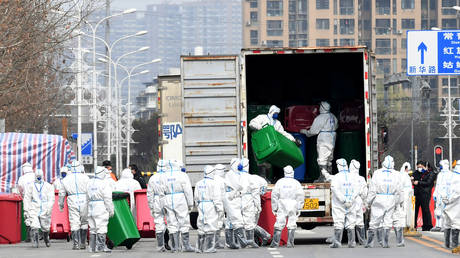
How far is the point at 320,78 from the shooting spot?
2536 centimetres

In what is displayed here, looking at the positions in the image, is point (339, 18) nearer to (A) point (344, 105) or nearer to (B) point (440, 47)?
(B) point (440, 47)

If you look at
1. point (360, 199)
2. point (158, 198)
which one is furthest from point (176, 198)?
point (360, 199)

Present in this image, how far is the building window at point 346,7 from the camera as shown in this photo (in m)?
107

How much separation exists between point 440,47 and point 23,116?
17.8 m

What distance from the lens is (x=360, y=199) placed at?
21.0m

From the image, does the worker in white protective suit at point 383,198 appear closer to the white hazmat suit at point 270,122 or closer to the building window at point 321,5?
the white hazmat suit at point 270,122

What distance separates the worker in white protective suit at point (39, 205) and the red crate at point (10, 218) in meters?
1.18

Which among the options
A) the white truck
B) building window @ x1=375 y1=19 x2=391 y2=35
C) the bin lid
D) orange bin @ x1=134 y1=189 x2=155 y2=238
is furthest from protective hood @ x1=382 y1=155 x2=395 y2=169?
building window @ x1=375 y1=19 x2=391 y2=35

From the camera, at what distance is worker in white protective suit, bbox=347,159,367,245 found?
68.4ft

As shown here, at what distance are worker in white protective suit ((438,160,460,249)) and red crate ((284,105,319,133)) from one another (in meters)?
4.57

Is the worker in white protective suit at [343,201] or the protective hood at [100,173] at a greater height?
the protective hood at [100,173]

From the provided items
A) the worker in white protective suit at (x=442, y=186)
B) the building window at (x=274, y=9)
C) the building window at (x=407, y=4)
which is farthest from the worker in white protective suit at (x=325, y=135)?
the building window at (x=274, y=9)

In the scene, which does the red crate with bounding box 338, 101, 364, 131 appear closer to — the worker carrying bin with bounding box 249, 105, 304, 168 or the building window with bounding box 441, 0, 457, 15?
the worker carrying bin with bounding box 249, 105, 304, 168

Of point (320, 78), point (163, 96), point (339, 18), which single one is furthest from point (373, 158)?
point (339, 18)
